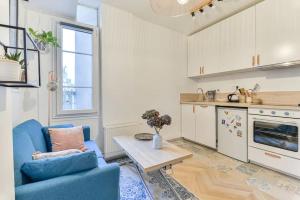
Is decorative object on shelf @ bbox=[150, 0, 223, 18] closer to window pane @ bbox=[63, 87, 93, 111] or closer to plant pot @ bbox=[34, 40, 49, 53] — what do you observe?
plant pot @ bbox=[34, 40, 49, 53]

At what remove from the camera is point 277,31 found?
2.57 meters

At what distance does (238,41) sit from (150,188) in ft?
9.50

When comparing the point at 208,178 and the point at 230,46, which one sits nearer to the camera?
the point at 208,178

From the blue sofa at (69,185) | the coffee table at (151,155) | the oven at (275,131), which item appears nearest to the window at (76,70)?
the coffee table at (151,155)

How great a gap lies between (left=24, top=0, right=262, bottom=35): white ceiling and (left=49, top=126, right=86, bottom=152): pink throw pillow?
1828 millimetres

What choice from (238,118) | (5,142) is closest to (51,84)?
(5,142)

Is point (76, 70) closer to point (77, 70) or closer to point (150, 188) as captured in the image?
point (77, 70)

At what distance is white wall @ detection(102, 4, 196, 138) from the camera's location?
3113 millimetres

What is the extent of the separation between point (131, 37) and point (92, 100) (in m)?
1.44

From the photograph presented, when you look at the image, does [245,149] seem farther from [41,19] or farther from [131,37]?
[41,19]

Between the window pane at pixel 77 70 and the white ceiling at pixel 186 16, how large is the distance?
111 cm

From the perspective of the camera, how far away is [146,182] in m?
2.22

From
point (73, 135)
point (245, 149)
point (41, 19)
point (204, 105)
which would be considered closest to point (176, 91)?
point (204, 105)

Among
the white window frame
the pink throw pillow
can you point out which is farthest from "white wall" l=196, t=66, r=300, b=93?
the pink throw pillow
